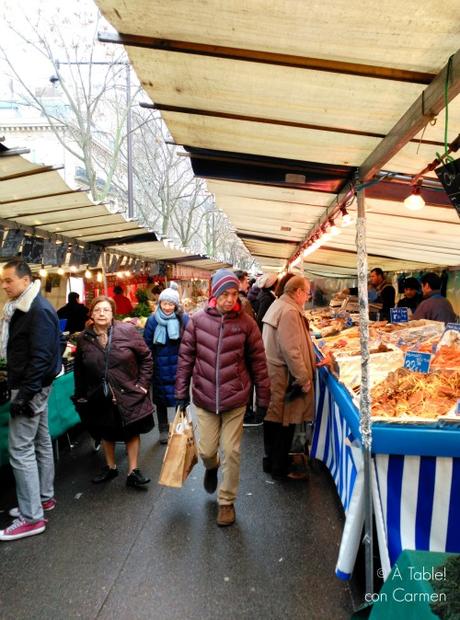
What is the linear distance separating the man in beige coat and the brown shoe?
96 centimetres

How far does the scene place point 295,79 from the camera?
2.38 m

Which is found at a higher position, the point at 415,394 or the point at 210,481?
the point at 415,394

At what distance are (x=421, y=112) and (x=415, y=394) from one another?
1.90 meters

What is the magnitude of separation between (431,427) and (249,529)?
1.80 metres

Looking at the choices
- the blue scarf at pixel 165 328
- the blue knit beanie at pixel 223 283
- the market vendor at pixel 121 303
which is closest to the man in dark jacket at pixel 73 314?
the market vendor at pixel 121 303

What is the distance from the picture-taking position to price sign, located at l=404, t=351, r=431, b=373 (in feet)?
11.6

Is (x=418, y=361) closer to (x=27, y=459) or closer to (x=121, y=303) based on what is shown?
(x=27, y=459)

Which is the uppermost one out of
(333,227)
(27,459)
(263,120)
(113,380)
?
(263,120)

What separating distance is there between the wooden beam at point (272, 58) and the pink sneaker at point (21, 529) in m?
3.61

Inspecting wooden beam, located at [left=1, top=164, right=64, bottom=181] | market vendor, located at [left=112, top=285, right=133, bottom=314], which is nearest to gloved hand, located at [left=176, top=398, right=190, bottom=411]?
wooden beam, located at [left=1, top=164, right=64, bottom=181]

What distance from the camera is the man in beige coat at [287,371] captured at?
14.2 ft

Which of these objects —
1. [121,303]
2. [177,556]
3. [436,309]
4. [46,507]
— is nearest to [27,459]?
[46,507]

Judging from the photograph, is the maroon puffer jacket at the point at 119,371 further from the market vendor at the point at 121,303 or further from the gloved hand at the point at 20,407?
the market vendor at the point at 121,303

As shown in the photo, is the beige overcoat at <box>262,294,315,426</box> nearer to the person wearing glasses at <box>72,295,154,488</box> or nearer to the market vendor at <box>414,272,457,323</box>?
the person wearing glasses at <box>72,295,154,488</box>
